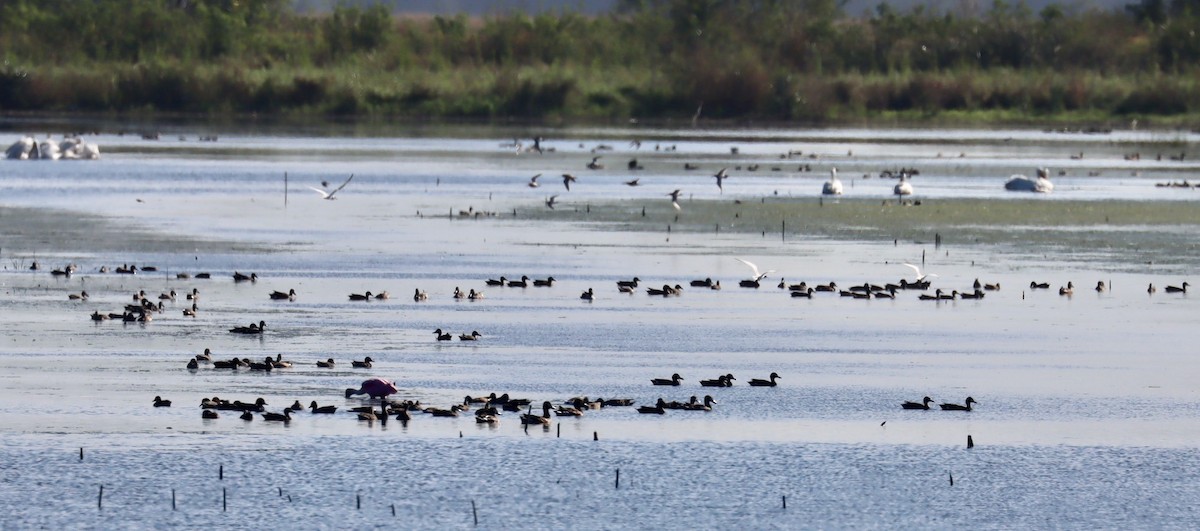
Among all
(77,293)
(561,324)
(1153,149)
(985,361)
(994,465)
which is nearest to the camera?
(994,465)

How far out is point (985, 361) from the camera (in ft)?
79.7

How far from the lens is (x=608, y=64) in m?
100

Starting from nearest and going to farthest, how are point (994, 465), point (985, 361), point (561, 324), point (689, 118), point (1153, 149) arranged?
1. point (994, 465)
2. point (985, 361)
3. point (561, 324)
4. point (1153, 149)
5. point (689, 118)

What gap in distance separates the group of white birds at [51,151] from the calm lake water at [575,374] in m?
12.3

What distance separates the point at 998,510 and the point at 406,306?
41.7 feet

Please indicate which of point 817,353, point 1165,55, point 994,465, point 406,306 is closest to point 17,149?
point 406,306

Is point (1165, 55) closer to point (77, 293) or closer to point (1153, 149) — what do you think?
point (1153, 149)

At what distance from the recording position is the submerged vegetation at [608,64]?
90.0 meters

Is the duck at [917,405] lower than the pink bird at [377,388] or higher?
lower

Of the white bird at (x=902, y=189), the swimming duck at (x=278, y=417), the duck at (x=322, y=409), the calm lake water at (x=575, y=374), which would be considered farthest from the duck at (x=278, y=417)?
the white bird at (x=902, y=189)

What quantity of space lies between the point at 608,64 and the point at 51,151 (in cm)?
4418

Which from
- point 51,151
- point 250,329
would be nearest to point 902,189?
point 51,151

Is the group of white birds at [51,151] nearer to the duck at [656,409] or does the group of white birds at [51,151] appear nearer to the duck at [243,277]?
the duck at [243,277]

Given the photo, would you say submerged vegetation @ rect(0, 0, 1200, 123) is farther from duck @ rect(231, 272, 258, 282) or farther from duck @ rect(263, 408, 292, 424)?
duck @ rect(263, 408, 292, 424)
